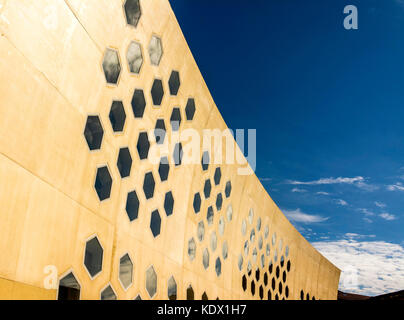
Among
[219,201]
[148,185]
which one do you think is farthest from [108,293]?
[219,201]

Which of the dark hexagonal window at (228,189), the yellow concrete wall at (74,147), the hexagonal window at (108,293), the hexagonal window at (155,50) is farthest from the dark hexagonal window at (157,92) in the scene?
the dark hexagonal window at (228,189)

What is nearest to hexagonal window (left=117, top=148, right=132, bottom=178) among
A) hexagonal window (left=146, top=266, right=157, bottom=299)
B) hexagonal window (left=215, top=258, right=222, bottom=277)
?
hexagonal window (left=146, top=266, right=157, bottom=299)

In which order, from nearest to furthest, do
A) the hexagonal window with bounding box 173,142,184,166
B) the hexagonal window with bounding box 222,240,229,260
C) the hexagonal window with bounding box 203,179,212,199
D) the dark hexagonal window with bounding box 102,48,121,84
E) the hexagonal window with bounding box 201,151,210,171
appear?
the dark hexagonal window with bounding box 102,48,121,84
the hexagonal window with bounding box 173,142,184,166
the hexagonal window with bounding box 201,151,210,171
the hexagonal window with bounding box 203,179,212,199
the hexagonal window with bounding box 222,240,229,260

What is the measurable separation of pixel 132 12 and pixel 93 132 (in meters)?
2.94

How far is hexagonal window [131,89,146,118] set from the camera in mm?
8273

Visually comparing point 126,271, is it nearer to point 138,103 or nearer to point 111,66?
point 138,103

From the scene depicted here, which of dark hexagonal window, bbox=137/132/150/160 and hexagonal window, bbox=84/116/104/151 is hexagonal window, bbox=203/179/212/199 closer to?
dark hexagonal window, bbox=137/132/150/160

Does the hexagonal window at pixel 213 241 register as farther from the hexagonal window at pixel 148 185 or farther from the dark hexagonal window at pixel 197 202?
the hexagonal window at pixel 148 185

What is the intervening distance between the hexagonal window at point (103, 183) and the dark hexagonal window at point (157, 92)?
271 centimetres

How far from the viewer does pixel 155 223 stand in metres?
9.44

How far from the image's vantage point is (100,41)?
22.9 feet

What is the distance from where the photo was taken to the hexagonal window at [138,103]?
827 cm

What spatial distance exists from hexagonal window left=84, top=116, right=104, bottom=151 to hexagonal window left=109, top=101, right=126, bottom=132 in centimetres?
46

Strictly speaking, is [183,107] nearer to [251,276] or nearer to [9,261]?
[9,261]
